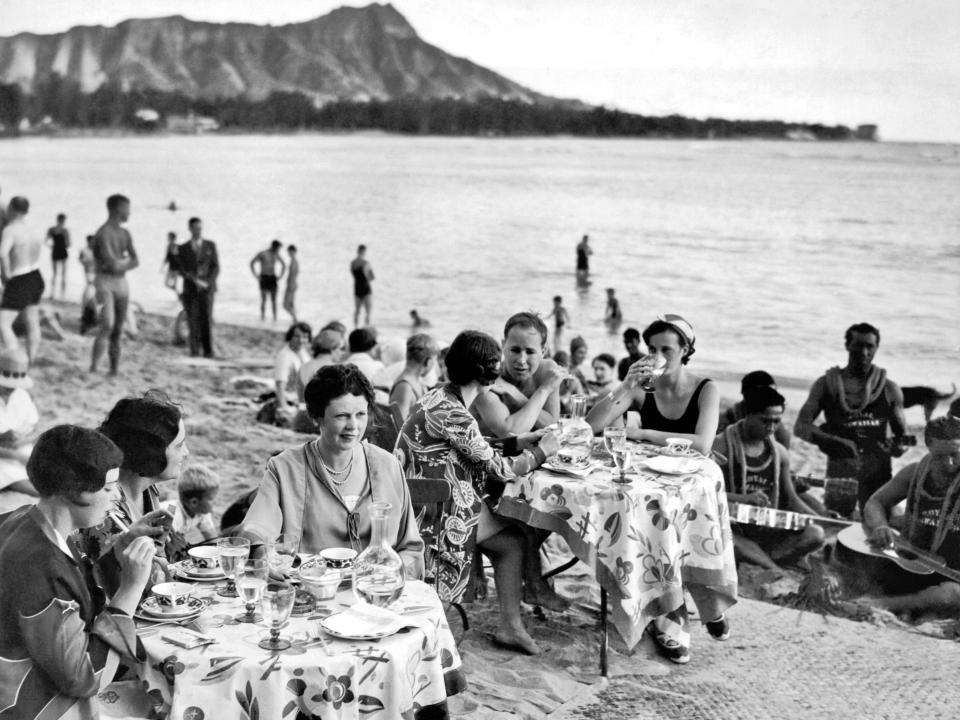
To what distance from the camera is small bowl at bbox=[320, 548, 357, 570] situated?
2.68m

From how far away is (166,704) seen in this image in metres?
2.29

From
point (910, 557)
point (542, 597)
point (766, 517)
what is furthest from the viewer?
point (766, 517)

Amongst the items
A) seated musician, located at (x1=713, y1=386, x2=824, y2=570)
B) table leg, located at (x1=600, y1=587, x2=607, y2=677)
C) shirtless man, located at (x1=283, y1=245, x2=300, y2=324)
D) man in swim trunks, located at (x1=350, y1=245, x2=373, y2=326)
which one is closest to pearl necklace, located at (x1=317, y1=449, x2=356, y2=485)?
table leg, located at (x1=600, y1=587, x2=607, y2=677)

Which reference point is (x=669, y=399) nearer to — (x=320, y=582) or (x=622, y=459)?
(x=622, y=459)

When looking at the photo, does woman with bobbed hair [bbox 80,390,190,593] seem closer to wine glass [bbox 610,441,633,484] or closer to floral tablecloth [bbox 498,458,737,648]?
floral tablecloth [bbox 498,458,737,648]

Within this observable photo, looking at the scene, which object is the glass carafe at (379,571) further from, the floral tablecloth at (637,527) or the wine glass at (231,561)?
the floral tablecloth at (637,527)

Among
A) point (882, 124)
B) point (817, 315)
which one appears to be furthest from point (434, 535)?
point (882, 124)

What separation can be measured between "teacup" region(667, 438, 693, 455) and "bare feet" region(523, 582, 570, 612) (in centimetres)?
80

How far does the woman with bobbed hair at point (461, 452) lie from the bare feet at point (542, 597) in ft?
1.08

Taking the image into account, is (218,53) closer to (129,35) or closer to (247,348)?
(129,35)

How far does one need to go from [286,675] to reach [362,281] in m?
6.83

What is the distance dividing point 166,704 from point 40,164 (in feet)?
25.2

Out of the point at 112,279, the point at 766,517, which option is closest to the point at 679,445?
the point at 766,517

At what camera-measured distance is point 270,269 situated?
8906 millimetres
